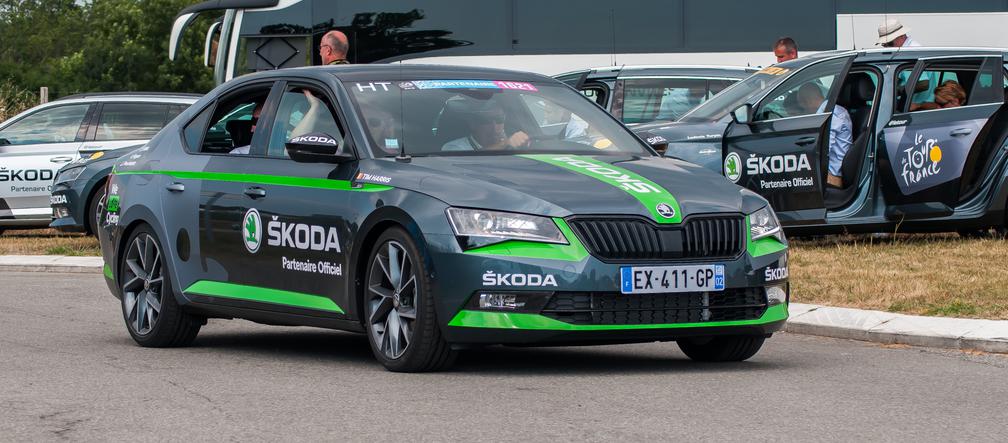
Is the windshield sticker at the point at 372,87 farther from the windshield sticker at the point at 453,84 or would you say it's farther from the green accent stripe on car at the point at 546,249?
the green accent stripe on car at the point at 546,249

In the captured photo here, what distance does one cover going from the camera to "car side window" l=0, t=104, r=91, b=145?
20891 mm

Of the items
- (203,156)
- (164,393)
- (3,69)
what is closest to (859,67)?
(203,156)

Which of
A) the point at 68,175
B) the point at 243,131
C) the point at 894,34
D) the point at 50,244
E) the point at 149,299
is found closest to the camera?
the point at 243,131

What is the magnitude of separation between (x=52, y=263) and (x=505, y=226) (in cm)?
1085

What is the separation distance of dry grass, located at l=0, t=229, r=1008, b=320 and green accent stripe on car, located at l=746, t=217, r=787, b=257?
2.91 meters

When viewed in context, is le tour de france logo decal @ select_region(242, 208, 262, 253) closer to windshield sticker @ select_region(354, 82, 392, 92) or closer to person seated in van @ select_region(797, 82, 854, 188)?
windshield sticker @ select_region(354, 82, 392, 92)

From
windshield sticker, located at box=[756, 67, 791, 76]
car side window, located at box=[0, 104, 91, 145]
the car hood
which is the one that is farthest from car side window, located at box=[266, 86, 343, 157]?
car side window, located at box=[0, 104, 91, 145]

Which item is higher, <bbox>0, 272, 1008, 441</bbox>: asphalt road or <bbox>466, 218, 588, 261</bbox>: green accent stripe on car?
<bbox>466, 218, 588, 261</bbox>: green accent stripe on car

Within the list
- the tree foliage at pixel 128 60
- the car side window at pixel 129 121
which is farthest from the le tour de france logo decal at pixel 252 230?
the tree foliage at pixel 128 60

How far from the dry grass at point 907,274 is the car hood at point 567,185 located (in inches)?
127

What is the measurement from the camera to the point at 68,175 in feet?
63.7

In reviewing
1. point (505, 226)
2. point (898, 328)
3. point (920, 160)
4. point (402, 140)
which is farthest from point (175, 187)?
point (920, 160)

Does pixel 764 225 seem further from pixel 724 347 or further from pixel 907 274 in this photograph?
pixel 907 274

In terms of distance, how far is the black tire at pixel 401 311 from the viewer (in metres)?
7.81
